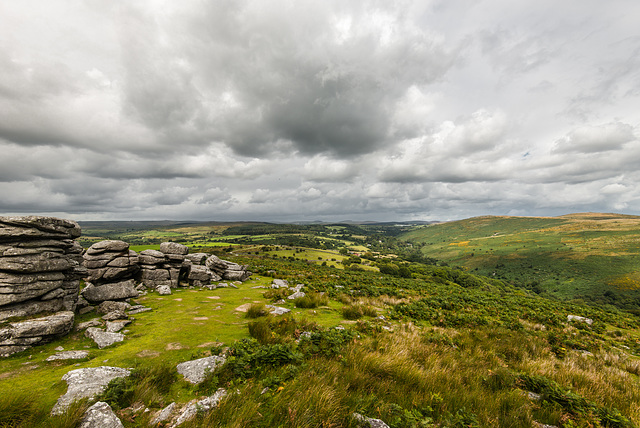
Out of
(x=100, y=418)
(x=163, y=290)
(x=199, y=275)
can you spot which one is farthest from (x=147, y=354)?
(x=199, y=275)

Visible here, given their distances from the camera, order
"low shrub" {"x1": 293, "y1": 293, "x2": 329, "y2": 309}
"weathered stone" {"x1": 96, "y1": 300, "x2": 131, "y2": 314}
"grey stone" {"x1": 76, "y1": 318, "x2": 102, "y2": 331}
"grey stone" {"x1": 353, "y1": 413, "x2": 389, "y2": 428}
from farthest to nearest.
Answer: "low shrub" {"x1": 293, "y1": 293, "x2": 329, "y2": 309}
"weathered stone" {"x1": 96, "y1": 300, "x2": 131, "y2": 314}
"grey stone" {"x1": 76, "y1": 318, "x2": 102, "y2": 331}
"grey stone" {"x1": 353, "y1": 413, "x2": 389, "y2": 428}

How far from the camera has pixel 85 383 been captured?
4828 mm

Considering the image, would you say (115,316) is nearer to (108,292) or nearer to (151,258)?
(108,292)

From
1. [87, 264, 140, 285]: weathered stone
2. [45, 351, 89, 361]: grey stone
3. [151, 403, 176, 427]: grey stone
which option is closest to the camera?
[151, 403, 176, 427]: grey stone

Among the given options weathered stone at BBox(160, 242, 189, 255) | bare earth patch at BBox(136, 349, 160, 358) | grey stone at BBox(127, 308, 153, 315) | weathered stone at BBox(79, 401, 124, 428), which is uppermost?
weathered stone at BBox(160, 242, 189, 255)

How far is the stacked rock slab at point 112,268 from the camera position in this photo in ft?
41.4

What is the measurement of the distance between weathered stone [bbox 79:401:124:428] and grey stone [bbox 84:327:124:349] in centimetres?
461

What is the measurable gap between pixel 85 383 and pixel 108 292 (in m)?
9.72

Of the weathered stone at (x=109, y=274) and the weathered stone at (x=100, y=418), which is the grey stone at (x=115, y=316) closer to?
the weathered stone at (x=109, y=274)

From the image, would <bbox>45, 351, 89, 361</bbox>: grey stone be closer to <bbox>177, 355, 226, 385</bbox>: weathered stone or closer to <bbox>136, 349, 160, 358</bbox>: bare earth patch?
<bbox>136, 349, 160, 358</bbox>: bare earth patch

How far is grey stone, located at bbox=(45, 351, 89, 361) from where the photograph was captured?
6306 millimetres

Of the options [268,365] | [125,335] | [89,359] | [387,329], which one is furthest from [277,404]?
[125,335]

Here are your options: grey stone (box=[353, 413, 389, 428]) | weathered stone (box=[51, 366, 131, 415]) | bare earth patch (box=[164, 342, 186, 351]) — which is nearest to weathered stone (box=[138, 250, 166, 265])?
bare earth patch (box=[164, 342, 186, 351])

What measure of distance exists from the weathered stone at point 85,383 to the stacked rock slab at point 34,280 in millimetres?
3946
